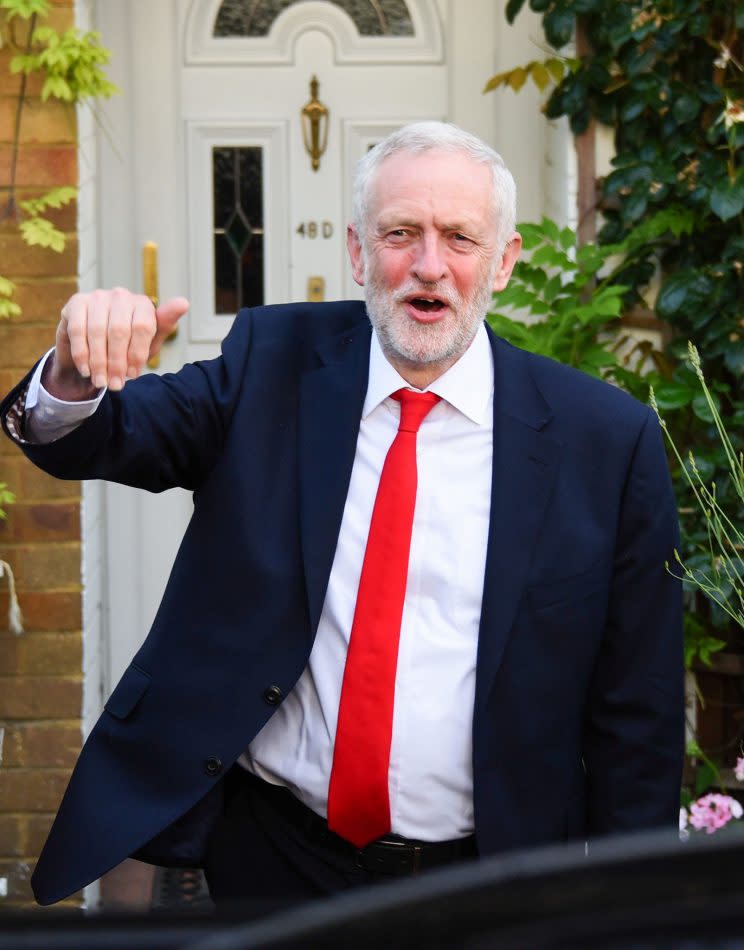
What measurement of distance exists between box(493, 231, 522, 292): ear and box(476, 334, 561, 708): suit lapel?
0.12 metres

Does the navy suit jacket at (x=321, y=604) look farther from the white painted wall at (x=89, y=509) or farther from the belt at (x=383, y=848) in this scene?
the white painted wall at (x=89, y=509)

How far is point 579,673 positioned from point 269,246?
2.14 metres

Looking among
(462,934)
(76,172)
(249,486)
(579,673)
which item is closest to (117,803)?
(249,486)

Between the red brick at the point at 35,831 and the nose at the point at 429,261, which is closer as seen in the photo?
the nose at the point at 429,261

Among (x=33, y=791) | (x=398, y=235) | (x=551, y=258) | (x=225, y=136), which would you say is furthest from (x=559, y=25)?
(x=33, y=791)

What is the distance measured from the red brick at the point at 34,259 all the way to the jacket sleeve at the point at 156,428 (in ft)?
4.68

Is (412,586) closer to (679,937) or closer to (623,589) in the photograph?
(623,589)

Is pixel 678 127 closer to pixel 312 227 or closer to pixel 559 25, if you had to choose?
pixel 559 25

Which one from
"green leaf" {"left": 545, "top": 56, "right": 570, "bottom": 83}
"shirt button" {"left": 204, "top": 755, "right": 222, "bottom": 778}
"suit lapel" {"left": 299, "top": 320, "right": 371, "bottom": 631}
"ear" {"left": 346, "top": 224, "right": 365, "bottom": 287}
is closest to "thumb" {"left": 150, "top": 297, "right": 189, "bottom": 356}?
"suit lapel" {"left": 299, "top": 320, "right": 371, "bottom": 631}

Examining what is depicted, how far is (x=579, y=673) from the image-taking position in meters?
1.96

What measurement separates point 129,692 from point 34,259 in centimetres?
171

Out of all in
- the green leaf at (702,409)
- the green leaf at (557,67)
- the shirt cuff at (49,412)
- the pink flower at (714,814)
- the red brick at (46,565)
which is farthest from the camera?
the green leaf at (557,67)

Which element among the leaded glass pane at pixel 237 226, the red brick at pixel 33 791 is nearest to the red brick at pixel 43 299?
the leaded glass pane at pixel 237 226

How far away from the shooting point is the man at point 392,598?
6.22 ft
